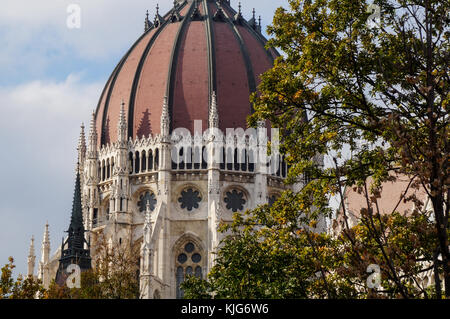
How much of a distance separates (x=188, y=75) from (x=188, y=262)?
46.7 feet

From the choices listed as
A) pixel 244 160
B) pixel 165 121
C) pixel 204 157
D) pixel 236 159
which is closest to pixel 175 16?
pixel 165 121

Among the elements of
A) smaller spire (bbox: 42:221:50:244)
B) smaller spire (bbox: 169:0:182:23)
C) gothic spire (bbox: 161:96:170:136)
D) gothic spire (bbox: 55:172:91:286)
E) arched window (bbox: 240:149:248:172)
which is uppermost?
smaller spire (bbox: 169:0:182:23)

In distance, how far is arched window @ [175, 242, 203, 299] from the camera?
6519 cm

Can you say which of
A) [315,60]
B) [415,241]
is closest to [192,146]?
[315,60]

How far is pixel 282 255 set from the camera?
2731 centimetres

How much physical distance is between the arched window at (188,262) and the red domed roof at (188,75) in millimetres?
9134

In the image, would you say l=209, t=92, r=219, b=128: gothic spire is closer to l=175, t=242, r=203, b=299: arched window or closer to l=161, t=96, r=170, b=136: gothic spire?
l=161, t=96, r=170, b=136: gothic spire

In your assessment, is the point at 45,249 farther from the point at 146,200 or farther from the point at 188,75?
the point at 188,75

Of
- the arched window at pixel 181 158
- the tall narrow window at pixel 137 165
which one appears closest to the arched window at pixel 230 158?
the arched window at pixel 181 158

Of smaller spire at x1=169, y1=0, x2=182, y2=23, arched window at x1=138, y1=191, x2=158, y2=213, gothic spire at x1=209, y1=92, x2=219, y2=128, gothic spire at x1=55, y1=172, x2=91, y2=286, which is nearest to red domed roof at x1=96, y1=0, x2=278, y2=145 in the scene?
smaller spire at x1=169, y1=0, x2=182, y2=23

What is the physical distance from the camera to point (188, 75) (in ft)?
226

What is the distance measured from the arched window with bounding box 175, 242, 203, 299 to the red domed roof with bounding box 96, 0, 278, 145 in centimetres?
913

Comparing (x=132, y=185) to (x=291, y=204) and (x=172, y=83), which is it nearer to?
(x=172, y=83)
